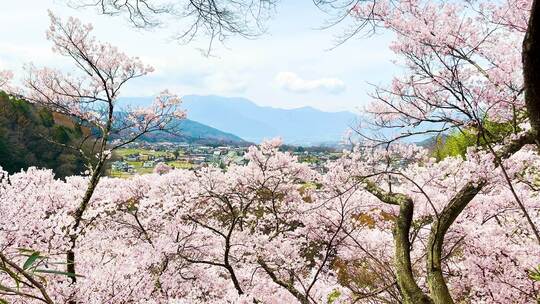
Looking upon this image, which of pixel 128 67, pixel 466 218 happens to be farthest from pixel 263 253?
pixel 128 67

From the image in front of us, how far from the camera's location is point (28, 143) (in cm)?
3747

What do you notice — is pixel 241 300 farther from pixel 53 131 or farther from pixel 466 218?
pixel 53 131

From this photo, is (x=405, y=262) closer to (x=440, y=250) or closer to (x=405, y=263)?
(x=405, y=263)

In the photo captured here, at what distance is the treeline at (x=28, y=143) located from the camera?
115ft

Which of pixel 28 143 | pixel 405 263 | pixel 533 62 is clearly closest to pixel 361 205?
pixel 405 263

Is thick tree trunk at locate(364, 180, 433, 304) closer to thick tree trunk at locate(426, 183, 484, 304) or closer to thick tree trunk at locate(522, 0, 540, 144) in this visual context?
thick tree trunk at locate(426, 183, 484, 304)

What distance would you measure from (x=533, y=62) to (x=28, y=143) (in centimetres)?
4305

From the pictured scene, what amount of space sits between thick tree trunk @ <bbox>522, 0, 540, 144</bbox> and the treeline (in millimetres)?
39375

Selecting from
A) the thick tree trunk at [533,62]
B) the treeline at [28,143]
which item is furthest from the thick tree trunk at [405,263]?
the treeline at [28,143]

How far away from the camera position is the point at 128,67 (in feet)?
27.6

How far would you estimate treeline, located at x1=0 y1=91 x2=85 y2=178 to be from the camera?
3506cm

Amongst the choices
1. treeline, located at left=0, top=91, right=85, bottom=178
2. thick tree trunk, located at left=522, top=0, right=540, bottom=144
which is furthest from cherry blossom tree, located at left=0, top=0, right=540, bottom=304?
treeline, located at left=0, top=91, right=85, bottom=178

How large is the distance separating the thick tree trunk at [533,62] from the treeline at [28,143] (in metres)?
39.4

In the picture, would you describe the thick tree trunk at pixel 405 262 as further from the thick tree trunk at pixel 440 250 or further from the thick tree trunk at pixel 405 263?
the thick tree trunk at pixel 440 250
